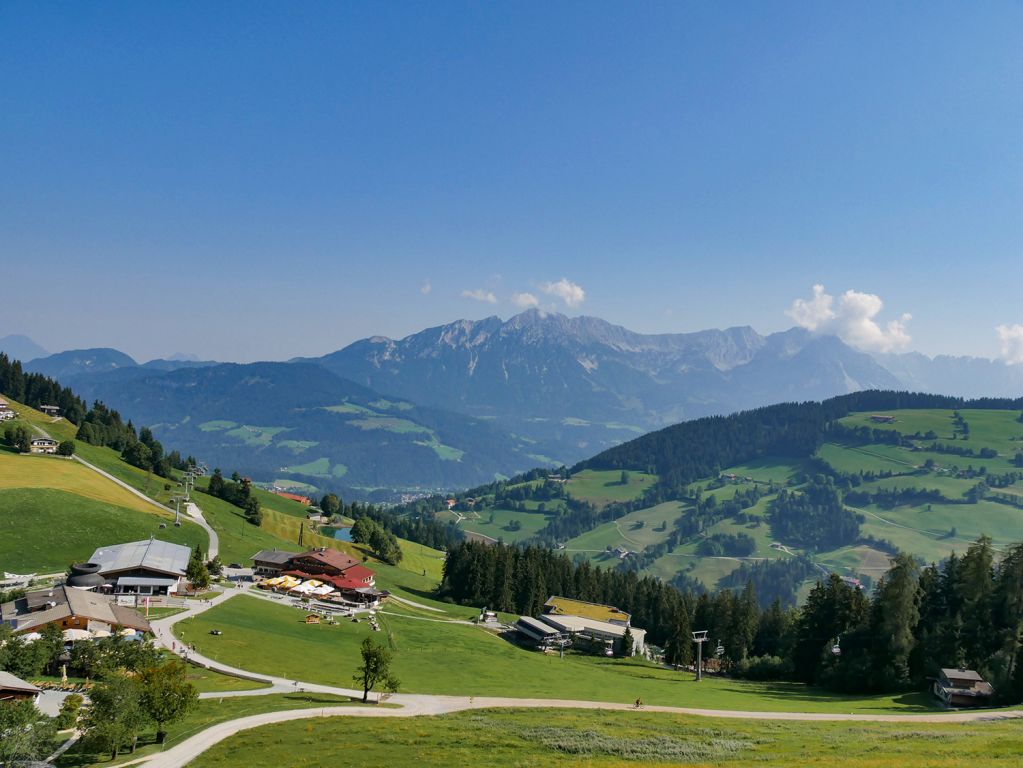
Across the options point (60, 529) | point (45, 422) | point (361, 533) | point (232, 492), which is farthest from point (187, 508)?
point (45, 422)

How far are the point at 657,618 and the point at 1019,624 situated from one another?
241 feet

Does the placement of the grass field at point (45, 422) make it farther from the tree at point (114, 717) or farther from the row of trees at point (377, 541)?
the tree at point (114, 717)

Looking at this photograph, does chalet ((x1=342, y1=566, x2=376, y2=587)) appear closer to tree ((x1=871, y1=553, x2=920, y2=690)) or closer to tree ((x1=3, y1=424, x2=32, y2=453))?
tree ((x1=871, y1=553, x2=920, y2=690))

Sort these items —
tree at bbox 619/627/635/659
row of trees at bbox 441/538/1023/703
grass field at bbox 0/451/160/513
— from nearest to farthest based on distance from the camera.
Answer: row of trees at bbox 441/538/1023/703
tree at bbox 619/627/635/659
grass field at bbox 0/451/160/513

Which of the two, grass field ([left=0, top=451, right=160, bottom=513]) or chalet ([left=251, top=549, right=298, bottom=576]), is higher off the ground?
grass field ([left=0, top=451, right=160, bottom=513])

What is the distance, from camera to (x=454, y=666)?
80375mm

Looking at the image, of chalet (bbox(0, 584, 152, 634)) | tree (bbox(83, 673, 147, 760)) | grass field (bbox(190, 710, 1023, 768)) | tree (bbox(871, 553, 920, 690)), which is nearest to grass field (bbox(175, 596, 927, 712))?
tree (bbox(871, 553, 920, 690))

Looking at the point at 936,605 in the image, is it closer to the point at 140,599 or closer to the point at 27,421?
the point at 140,599

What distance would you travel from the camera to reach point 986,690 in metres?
67.9

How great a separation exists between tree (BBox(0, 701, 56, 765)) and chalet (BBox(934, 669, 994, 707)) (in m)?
77.7

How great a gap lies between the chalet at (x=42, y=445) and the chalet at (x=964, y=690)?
172065 millimetres

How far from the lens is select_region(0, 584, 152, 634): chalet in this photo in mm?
68375

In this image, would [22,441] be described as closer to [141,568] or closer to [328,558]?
[141,568]

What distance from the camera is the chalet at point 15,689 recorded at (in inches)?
2016
